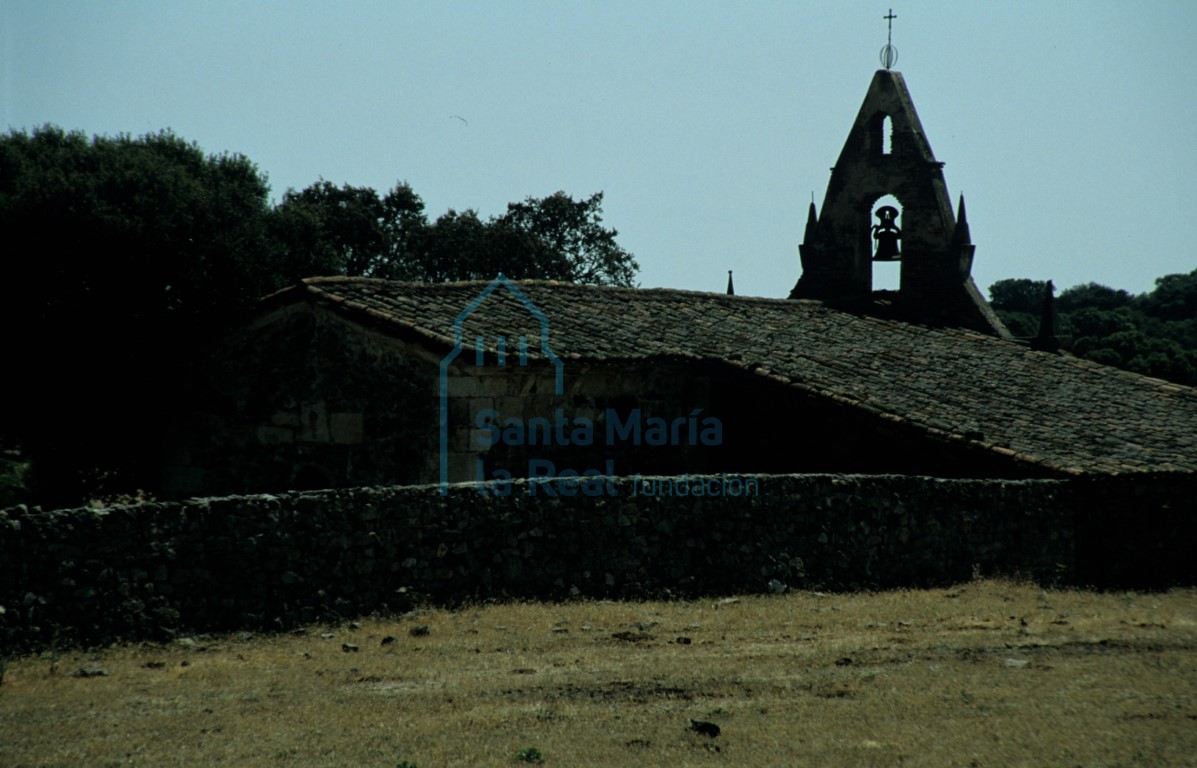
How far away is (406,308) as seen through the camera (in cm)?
1608

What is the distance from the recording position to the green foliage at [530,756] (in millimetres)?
6699

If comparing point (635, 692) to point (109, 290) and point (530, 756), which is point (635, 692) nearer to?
point (530, 756)

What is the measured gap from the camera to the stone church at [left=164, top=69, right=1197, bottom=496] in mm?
14953

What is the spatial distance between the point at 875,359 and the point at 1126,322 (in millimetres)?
47789

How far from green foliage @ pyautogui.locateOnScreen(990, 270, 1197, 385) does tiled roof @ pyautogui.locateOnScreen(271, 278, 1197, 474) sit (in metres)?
4.64

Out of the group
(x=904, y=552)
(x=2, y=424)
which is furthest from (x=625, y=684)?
(x=2, y=424)

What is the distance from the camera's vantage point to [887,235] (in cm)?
2505

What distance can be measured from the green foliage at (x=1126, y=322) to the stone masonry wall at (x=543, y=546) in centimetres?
1225

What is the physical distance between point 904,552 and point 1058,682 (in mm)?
4387

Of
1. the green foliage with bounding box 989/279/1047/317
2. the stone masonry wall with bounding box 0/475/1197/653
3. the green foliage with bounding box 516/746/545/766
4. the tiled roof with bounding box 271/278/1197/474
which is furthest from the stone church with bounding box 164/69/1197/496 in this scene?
the green foliage with bounding box 989/279/1047/317

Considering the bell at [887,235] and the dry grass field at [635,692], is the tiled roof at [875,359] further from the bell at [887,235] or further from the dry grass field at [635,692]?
the dry grass field at [635,692]

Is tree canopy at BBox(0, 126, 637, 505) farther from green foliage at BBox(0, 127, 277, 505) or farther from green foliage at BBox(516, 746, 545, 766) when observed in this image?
green foliage at BBox(516, 746, 545, 766)

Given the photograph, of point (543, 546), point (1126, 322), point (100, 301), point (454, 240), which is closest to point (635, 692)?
point (543, 546)

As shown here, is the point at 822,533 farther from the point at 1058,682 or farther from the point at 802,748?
the point at 802,748
